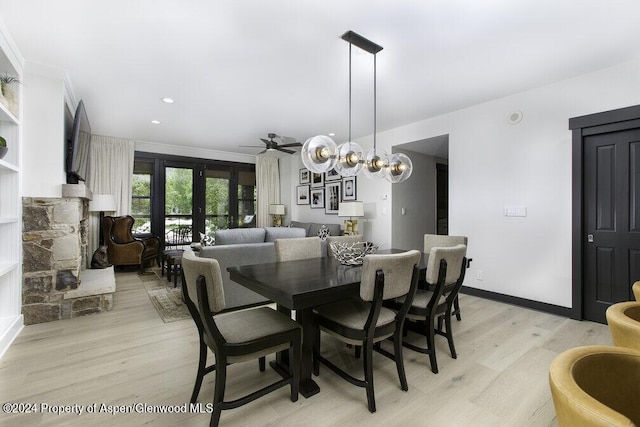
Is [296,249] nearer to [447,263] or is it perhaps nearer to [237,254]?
[237,254]

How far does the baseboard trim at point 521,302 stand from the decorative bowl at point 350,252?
2.13 m

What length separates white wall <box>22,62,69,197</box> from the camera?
115 inches

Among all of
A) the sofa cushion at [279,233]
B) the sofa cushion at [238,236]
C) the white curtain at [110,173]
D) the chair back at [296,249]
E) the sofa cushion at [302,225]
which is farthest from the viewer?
the sofa cushion at [302,225]

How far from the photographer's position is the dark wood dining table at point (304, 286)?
157 cm

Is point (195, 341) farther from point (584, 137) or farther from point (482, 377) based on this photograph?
point (584, 137)

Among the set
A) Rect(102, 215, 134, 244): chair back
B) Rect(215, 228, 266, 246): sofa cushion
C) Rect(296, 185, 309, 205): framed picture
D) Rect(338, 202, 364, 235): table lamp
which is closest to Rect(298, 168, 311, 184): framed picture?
Rect(296, 185, 309, 205): framed picture

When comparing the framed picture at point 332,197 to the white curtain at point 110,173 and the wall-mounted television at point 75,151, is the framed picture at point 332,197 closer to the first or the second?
the white curtain at point 110,173

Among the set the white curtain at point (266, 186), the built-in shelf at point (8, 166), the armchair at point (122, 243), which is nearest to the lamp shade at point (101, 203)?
the armchair at point (122, 243)

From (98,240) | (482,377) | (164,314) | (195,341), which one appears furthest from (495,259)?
(98,240)

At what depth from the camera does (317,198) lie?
6.70m

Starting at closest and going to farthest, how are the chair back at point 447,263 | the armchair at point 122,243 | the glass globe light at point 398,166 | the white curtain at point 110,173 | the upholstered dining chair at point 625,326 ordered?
the upholstered dining chair at point 625,326
the chair back at point 447,263
the glass globe light at point 398,166
the armchair at point 122,243
the white curtain at point 110,173

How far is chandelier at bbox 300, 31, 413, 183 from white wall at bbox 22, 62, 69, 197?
8.44 feet

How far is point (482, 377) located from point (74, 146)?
4.53 meters

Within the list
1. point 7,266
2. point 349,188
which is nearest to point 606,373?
point 7,266
